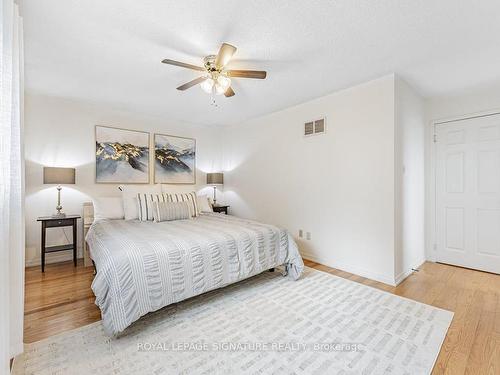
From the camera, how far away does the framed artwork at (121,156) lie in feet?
12.6

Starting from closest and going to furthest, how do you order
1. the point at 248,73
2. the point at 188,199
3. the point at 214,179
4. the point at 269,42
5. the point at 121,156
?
1. the point at 269,42
2. the point at 248,73
3. the point at 188,199
4. the point at 121,156
5. the point at 214,179

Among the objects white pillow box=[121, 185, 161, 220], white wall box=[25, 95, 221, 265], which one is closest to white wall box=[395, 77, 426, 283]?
white pillow box=[121, 185, 161, 220]

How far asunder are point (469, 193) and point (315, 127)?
2205 mm

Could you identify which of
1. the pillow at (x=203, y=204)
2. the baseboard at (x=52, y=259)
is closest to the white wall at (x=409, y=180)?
the pillow at (x=203, y=204)

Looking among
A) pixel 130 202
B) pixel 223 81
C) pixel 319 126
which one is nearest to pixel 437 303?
pixel 319 126

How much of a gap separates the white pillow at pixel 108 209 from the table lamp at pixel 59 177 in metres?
0.44

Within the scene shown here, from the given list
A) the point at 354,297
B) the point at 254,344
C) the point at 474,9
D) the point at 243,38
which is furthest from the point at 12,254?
the point at 474,9

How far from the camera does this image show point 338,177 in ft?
10.5

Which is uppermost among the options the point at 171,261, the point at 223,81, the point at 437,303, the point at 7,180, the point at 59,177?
the point at 223,81

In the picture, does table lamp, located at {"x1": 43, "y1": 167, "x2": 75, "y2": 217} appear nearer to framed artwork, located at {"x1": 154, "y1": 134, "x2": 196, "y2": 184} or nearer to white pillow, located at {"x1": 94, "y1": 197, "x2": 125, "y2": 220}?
white pillow, located at {"x1": 94, "y1": 197, "x2": 125, "y2": 220}

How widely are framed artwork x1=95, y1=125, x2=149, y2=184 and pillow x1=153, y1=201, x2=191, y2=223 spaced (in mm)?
1163

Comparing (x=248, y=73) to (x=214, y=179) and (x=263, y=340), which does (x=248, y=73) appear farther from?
(x=214, y=179)

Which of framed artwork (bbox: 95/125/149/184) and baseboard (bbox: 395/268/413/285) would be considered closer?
baseboard (bbox: 395/268/413/285)

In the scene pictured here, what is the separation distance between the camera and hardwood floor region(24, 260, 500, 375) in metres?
1.63
